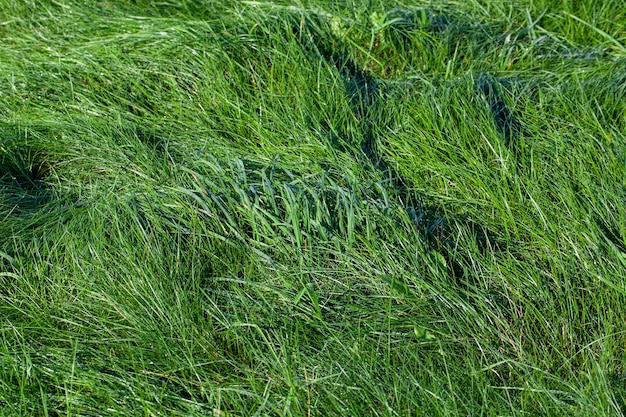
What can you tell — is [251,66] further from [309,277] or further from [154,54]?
[309,277]

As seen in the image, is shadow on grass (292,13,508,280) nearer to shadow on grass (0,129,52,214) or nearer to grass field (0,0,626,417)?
grass field (0,0,626,417)

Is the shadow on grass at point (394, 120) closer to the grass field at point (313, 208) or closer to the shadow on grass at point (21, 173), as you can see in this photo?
the grass field at point (313, 208)

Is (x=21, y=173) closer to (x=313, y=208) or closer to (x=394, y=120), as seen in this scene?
(x=313, y=208)

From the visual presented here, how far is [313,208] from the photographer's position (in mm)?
2828

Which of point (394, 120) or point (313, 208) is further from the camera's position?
point (394, 120)

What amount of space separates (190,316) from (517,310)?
1024 mm

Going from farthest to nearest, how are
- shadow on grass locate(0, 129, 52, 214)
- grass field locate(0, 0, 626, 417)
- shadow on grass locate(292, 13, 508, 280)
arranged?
shadow on grass locate(0, 129, 52, 214)
shadow on grass locate(292, 13, 508, 280)
grass field locate(0, 0, 626, 417)

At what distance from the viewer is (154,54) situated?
360 centimetres

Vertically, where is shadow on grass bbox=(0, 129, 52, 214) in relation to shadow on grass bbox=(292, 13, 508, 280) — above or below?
below

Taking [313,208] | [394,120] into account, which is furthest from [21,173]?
Result: [394,120]

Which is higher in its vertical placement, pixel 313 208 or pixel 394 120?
pixel 394 120

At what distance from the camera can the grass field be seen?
236 cm

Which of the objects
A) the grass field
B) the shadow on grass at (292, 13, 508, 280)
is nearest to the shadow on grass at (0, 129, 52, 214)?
the grass field


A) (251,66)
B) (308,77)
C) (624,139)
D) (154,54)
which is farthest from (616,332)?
(154,54)
